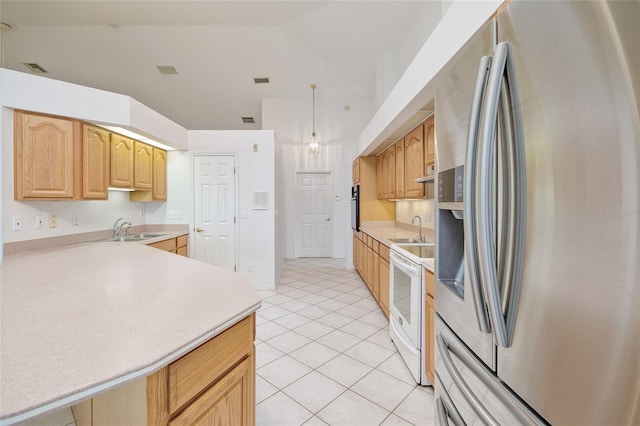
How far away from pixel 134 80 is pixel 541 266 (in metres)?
6.89

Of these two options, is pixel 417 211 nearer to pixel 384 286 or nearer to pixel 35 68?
pixel 384 286

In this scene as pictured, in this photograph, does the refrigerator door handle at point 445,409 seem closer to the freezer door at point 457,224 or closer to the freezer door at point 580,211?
the freezer door at point 457,224

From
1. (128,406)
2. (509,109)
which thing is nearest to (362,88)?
(509,109)

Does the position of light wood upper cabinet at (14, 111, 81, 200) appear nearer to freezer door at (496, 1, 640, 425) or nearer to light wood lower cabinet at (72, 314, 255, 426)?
light wood lower cabinet at (72, 314, 255, 426)

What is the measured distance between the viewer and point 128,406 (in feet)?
2.74

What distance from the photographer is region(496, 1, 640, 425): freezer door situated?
1.59 ft

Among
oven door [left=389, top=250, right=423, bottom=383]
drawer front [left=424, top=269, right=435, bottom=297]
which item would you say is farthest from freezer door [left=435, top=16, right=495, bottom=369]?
oven door [left=389, top=250, right=423, bottom=383]

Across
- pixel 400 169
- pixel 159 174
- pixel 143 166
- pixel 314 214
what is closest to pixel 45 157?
pixel 143 166

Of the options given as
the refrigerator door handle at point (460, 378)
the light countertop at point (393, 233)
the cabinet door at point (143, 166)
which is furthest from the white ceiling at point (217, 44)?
the refrigerator door handle at point (460, 378)

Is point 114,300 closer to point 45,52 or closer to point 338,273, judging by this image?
point 338,273

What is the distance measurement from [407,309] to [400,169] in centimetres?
183

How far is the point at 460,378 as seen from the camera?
1.03 meters

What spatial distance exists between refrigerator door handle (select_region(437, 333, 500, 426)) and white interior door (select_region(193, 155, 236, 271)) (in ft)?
11.7

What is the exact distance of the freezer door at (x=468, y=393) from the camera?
773mm
